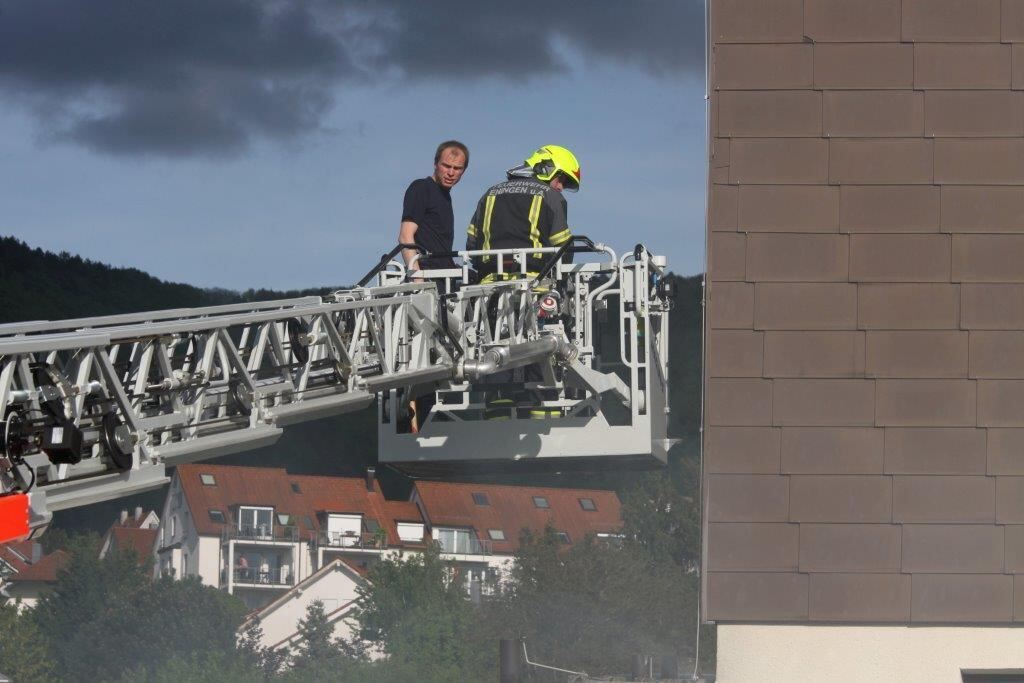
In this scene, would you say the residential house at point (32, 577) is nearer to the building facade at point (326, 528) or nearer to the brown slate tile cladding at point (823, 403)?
the building facade at point (326, 528)

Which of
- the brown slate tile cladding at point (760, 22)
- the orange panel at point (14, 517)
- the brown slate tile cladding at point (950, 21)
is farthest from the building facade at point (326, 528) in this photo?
the orange panel at point (14, 517)

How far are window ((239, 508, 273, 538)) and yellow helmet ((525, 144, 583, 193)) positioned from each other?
117ft

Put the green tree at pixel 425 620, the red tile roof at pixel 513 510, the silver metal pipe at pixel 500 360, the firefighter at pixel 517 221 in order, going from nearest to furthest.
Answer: the silver metal pipe at pixel 500 360
the firefighter at pixel 517 221
the green tree at pixel 425 620
the red tile roof at pixel 513 510

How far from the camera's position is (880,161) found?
25.1 feet

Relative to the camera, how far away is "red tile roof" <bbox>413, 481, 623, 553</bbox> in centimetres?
4428

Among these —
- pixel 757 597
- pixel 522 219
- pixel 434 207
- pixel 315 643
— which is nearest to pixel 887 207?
pixel 757 597

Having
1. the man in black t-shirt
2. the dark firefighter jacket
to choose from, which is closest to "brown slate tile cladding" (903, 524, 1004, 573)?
the dark firefighter jacket

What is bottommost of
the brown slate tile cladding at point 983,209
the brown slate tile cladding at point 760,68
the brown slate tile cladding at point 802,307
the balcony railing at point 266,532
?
the balcony railing at point 266,532

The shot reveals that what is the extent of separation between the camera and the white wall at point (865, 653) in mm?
7352

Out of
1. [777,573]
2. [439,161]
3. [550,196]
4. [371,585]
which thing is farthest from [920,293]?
[371,585]

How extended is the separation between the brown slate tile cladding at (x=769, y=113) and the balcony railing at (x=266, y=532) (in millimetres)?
37854

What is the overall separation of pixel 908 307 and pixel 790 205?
77 cm

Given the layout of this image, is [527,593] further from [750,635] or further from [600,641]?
[750,635]

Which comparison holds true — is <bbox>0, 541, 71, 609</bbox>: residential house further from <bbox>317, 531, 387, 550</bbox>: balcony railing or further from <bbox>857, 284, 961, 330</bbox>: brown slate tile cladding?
<bbox>857, 284, 961, 330</bbox>: brown slate tile cladding
